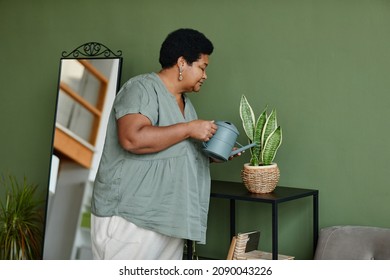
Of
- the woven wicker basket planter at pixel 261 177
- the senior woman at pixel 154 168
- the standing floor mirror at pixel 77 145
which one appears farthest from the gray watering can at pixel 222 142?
the standing floor mirror at pixel 77 145

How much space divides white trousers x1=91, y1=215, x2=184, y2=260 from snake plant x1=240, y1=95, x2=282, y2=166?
0.60 metres

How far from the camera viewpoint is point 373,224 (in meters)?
3.15

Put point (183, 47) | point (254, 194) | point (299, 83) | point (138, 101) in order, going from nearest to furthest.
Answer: point (138, 101), point (183, 47), point (254, 194), point (299, 83)

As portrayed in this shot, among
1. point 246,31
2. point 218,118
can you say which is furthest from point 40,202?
point 246,31

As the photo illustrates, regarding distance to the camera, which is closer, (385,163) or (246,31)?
(385,163)

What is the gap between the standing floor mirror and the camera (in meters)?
3.90

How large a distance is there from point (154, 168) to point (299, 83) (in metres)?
0.99

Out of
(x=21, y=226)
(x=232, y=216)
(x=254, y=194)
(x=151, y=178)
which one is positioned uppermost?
(x=151, y=178)

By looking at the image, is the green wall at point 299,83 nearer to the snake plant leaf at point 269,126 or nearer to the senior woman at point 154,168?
the snake plant leaf at point 269,126

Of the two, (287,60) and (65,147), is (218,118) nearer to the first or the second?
(287,60)

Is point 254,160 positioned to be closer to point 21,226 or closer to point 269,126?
point 269,126

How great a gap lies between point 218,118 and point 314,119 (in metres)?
0.55

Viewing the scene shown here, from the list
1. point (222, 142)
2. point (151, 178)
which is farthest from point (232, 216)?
point (151, 178)

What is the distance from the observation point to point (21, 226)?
406 centimetres
